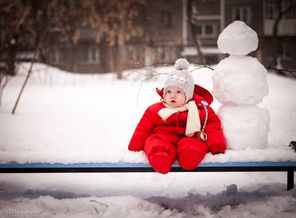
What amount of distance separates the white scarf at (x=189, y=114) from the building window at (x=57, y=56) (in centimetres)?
2794

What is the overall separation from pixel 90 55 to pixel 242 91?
2736 cm

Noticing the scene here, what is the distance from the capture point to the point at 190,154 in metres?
2.66

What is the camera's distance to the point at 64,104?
27.2ft

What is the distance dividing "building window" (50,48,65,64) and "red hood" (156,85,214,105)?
2774 centimetres

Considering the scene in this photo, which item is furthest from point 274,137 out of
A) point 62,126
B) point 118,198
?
point 62,126

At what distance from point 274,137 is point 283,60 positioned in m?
23.5

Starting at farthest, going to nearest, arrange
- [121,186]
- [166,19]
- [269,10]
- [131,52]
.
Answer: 1. [166,19]
2. [131,52]
3. [269,10]
4. [121,186]

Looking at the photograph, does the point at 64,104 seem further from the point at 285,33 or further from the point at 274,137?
the point at 285,33

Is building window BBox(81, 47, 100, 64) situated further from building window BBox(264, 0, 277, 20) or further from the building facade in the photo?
building window BBox(264, 0, 277, 20)

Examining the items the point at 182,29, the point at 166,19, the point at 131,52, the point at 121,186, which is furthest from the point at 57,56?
the point at 121,186

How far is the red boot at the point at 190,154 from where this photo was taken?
8.71ft

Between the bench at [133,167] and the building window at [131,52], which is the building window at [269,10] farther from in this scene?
the bench at [133,167]

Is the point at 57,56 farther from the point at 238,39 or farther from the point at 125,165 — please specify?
the point at 125,165

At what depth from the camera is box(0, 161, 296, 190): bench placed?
2732 millimetres
